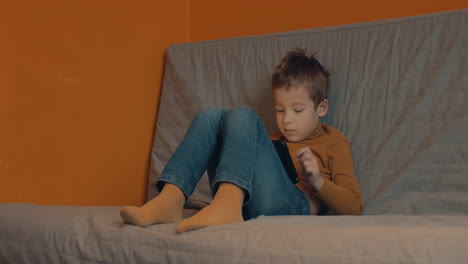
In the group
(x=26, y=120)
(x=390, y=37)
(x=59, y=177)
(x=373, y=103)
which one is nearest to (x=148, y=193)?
(x=59, y=177)

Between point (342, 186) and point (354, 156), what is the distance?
0.62ft

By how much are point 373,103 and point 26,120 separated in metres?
1.04

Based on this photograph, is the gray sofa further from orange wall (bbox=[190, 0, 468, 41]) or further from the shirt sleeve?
orange wall (bbox=[190, 0, 468, 41])

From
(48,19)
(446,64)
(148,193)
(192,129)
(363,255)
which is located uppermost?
(48,19)

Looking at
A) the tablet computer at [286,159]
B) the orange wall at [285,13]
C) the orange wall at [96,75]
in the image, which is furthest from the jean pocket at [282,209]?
the orange wall at [285,13]

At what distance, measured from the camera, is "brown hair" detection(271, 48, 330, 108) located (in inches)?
61.7

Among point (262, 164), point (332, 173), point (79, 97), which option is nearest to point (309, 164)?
point (262, 164)

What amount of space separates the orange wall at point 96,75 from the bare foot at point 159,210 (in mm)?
669

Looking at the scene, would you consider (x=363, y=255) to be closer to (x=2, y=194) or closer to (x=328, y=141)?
(x=328, y=141)

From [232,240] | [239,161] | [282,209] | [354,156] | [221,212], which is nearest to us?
[232,240]

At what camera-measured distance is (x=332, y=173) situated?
149cm

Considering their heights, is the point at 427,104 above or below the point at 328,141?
above

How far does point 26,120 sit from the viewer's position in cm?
161

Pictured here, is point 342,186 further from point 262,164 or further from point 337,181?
point 262,164
